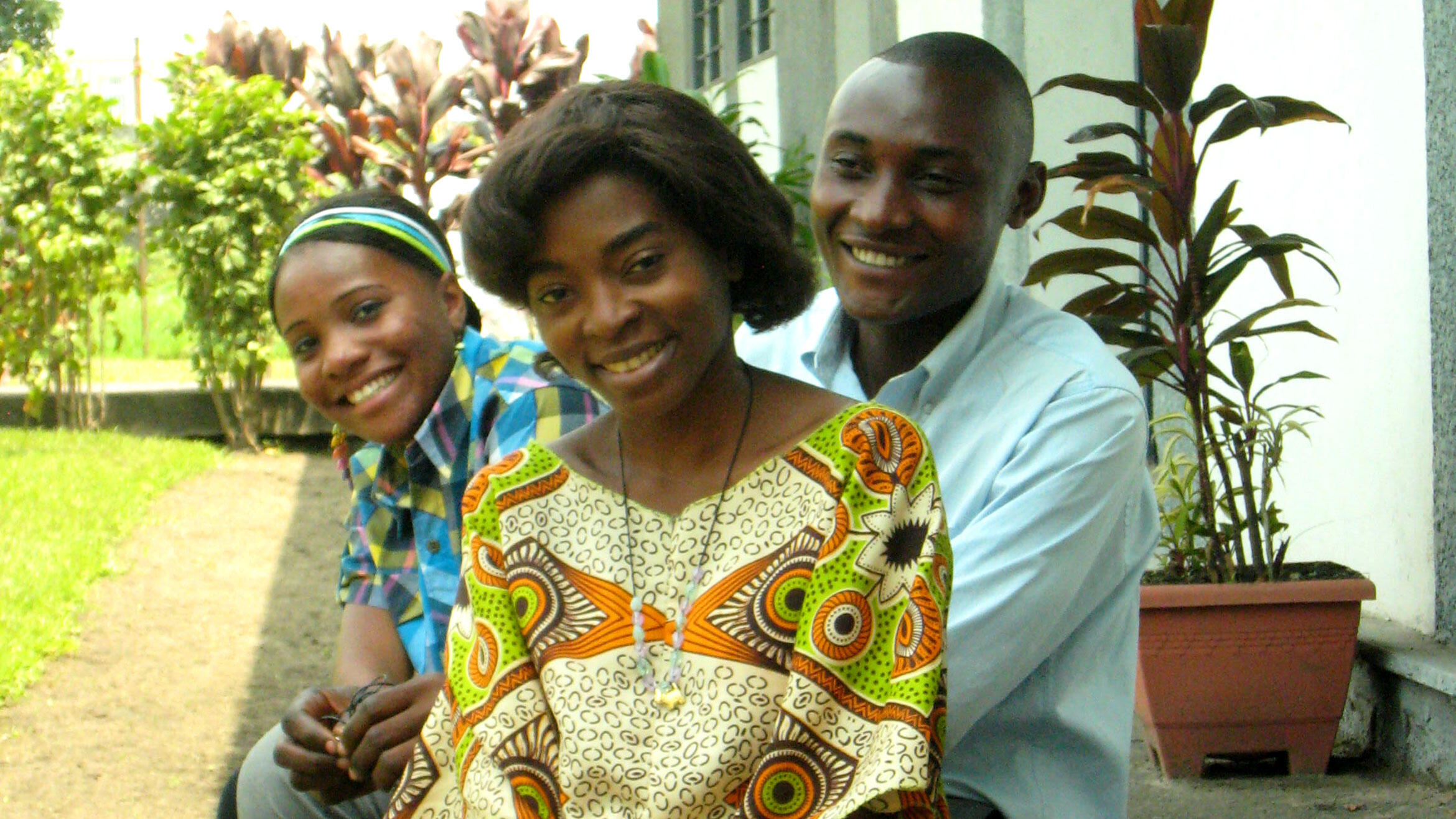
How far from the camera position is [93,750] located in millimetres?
4684

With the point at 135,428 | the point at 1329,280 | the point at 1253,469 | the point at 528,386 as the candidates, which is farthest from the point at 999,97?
the point at 135,428

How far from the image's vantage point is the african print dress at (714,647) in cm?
153

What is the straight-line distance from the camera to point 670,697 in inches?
62.1

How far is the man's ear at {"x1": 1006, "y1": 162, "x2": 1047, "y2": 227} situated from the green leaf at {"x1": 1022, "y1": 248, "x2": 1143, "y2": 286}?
1321mm

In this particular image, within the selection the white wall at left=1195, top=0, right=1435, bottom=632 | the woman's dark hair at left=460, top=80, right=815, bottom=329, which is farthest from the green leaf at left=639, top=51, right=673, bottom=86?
the woman's dark hair at left=460, top=80, right=815, bottom=329

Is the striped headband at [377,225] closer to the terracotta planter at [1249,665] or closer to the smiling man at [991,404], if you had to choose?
the smiling man at [991,404]

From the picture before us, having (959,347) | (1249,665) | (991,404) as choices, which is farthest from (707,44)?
(991,404)

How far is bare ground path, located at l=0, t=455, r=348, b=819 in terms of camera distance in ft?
14.6

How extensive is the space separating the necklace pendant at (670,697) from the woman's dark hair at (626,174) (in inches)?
19.7

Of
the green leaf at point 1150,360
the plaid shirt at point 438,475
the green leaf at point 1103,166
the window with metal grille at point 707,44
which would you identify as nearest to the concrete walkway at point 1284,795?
the green leaf at point 1150,360

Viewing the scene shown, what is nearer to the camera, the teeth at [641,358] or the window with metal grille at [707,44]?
the teeth at [641,358]

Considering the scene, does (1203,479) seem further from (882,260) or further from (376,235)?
(376,235)

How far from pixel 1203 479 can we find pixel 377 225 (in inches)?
94.0

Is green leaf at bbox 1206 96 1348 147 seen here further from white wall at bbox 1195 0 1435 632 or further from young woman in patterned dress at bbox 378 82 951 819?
young woman in patterned dress at bbox 378 82 951 819
